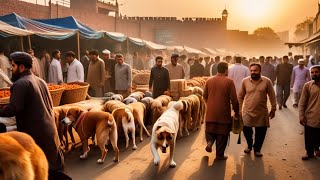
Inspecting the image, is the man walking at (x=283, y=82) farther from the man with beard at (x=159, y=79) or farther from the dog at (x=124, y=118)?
the dog at (x=124, y=118)

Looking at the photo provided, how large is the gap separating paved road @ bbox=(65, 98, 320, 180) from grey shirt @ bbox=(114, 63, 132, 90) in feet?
9.04

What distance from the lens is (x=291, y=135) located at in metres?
8.65

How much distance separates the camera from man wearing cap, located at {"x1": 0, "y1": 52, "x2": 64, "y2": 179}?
3.68 metres

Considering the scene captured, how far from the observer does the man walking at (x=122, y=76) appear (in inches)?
404

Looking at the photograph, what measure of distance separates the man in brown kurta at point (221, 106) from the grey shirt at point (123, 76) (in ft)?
13.4

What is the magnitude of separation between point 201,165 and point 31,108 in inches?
135

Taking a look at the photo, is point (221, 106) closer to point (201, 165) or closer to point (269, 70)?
point (201, 165)

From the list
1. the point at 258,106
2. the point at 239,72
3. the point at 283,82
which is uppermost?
the point at 239,72

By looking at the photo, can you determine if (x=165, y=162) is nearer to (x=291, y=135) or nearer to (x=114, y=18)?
(x=291, y=135)

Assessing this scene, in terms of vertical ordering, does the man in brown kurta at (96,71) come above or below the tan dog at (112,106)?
above

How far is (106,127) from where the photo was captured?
6.36 metres

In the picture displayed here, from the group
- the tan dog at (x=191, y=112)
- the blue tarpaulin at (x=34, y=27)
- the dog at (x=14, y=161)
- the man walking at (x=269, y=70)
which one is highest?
the blue tarpaulin at (x=34, y=27)

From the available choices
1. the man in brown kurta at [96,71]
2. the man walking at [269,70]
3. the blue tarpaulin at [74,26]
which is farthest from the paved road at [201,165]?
the blue tarpaulin at [74,26]

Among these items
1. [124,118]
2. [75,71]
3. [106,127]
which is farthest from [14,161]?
[75,71]
